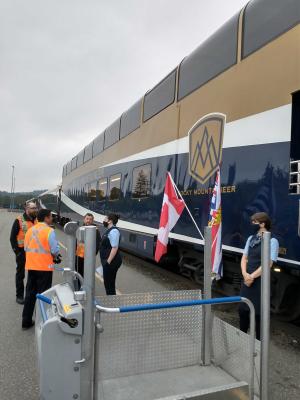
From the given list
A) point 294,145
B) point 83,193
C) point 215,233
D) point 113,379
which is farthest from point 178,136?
point 83,193

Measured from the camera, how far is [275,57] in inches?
197

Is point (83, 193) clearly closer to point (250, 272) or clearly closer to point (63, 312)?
point (250, 272)

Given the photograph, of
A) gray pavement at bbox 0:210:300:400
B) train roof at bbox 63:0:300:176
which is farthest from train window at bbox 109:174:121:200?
gray pavement at bbox 0:210:300:400

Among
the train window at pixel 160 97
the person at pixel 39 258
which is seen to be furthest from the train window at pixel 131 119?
the person at pixel 39 258

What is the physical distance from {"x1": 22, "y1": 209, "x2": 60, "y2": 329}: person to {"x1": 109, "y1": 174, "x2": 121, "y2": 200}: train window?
19.8 feet

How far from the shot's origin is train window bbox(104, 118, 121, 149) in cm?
1202

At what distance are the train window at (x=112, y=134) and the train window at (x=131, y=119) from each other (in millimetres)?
427

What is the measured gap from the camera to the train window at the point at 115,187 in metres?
11.4

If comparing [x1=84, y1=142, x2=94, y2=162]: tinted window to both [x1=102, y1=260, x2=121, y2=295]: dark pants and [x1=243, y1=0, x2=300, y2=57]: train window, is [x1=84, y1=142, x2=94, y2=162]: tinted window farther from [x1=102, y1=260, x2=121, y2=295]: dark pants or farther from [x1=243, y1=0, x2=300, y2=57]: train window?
[x1=243, y1=0, x2=300, y2=57]: train window

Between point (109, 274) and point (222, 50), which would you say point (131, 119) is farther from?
point (109, 274)

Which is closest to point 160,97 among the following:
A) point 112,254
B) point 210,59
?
point 210,59

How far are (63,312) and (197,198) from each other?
14.2ft

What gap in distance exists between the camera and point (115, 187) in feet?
38.5

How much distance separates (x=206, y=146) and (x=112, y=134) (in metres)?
6.54
